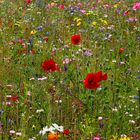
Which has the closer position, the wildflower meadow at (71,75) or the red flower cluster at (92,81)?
the red flower cluster at (92,81)

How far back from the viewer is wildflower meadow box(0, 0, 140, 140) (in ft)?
9.29

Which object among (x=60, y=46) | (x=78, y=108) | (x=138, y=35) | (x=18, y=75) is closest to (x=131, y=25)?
(x=138, y=35)

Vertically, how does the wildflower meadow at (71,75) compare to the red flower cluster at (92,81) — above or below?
below

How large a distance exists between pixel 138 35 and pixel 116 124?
8.17 feet

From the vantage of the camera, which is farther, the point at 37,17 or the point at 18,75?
the point at 37,17

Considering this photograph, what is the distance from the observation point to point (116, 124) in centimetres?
293

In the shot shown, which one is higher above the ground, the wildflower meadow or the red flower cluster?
the red flower cluster

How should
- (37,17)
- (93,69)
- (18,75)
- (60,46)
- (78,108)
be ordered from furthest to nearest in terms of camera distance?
(37,17) < (60,46) < (18,75) < (93,69) < (78,108)

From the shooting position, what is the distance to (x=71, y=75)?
4055 mm

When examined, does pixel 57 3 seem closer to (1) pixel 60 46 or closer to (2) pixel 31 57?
(1) pixel 60 46

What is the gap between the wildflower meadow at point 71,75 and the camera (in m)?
2.83

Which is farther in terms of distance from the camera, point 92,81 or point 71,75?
point 71,75

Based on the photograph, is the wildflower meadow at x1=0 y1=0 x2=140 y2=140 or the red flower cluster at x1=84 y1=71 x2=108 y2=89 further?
the wildflower meadow at x1=0 y1=0 x2=140 y2=140

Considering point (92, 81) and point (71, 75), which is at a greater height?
point (92, 81)
